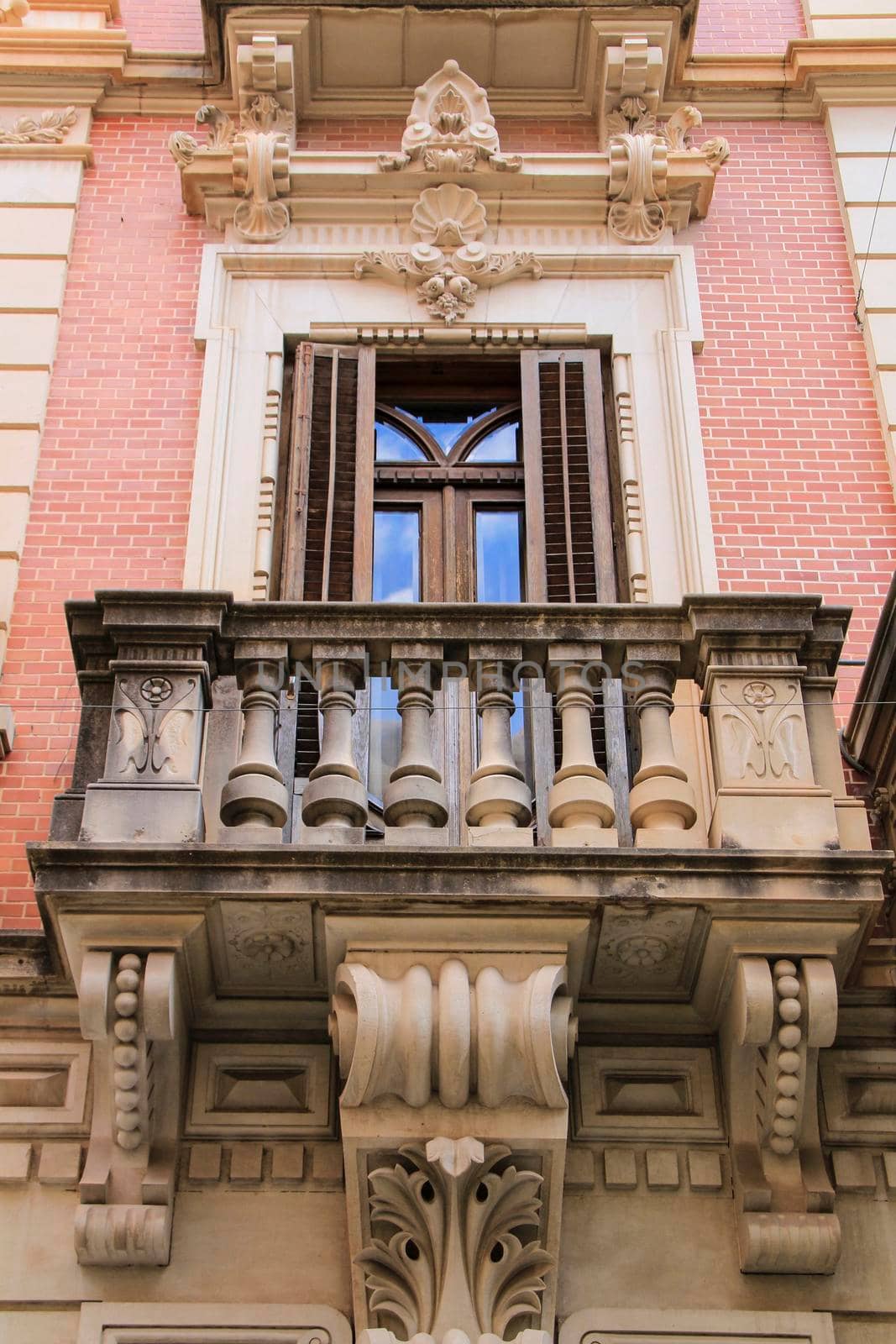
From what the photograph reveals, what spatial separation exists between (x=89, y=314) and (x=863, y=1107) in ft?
19.9

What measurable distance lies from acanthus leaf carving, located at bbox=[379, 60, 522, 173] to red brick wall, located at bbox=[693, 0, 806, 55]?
1.61 metres

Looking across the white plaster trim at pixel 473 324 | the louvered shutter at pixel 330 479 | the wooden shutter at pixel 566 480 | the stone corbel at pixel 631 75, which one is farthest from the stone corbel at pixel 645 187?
the louvered shutter at pixel 330 479

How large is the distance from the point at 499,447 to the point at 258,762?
3.70m

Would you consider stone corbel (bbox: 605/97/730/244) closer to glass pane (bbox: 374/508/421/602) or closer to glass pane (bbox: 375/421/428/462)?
glass pane (bbox: 375/421/428/462)

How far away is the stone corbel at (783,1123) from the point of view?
682cm

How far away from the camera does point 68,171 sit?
1127 cm

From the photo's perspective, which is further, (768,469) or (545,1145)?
(768,469)

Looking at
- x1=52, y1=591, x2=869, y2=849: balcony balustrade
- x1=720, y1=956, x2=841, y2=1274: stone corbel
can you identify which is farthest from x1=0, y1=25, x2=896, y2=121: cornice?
x1=720, y1=956, x2=841, y2=1274: stone corbel

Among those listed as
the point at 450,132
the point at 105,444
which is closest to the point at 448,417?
the point at 450,132

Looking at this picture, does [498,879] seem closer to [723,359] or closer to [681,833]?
[681,833]

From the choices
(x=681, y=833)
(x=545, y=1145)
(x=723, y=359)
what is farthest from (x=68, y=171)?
(x=545, y=1145)

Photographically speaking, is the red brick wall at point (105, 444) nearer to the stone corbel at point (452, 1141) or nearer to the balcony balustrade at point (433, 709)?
the balcony balustrade at point (433, 709)

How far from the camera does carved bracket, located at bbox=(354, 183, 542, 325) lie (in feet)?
34.9

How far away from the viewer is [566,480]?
998 centimetres
